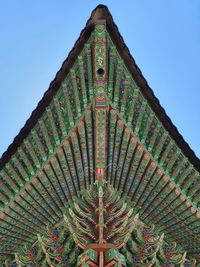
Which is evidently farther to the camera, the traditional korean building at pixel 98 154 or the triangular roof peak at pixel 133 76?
the triangular roof peak at pixel 133 76

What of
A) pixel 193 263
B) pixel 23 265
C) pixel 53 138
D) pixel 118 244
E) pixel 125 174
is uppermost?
pixel 53 138

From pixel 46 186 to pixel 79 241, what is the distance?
2114 millimetres

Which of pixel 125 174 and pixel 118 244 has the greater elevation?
pixel 125 174

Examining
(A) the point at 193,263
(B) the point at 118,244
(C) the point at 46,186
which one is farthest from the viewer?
(C) the point at 46,186

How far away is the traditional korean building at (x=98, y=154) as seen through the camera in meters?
9.73

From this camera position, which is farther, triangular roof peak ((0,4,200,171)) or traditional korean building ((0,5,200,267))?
triangular roof peak ((0,4,200,171))

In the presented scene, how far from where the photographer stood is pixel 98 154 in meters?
9.48

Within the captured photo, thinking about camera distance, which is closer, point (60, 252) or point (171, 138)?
point (60, 252)

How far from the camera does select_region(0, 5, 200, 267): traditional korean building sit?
31.9ft

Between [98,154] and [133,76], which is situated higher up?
[133,76]

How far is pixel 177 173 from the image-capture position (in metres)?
10.0

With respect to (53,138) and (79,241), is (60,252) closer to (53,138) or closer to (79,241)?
(79,241)

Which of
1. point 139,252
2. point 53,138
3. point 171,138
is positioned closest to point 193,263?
point 139,252

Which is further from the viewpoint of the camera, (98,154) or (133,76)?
(133,76)
